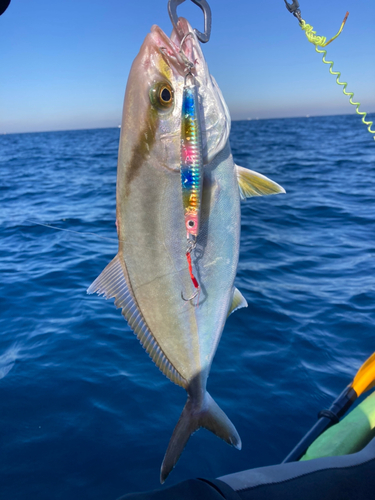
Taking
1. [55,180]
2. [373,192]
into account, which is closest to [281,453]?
[373,192]

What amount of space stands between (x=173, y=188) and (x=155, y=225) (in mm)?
145

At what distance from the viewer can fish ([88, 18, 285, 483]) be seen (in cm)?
126

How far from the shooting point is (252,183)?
57.2 inches

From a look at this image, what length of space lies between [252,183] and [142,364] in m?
3.33

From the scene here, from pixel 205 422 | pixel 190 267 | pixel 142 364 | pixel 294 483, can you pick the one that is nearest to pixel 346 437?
pixel 294 483

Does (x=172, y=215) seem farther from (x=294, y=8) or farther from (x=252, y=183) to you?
(x=294, y=8)

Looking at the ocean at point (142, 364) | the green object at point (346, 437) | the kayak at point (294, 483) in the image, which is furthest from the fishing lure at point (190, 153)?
the ocean at point (142, 364)

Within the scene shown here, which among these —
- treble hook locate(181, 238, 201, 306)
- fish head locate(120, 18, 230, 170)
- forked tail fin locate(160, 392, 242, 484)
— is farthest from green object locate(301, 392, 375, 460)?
fish head locate(120, 18, 230, 170)

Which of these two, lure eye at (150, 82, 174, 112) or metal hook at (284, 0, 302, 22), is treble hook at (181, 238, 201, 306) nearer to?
lure eye at (150, 82, 174, 112)

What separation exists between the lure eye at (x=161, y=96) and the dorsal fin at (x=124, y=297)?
0.55 m

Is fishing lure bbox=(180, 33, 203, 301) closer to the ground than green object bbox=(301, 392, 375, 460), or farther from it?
farther from it

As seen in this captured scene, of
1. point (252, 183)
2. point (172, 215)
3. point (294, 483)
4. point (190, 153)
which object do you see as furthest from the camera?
point (294, 483)

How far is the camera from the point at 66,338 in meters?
4.70

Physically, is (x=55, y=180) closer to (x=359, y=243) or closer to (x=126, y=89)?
(x=359, y=243)
